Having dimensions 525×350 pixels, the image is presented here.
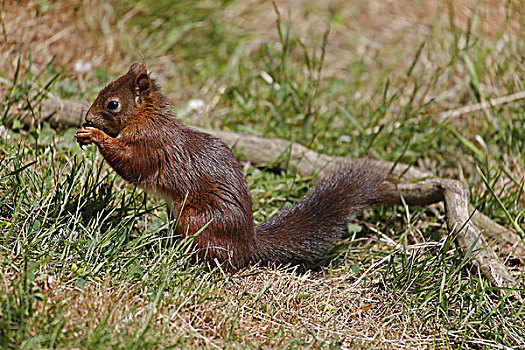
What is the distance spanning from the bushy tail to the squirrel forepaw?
3.05ft

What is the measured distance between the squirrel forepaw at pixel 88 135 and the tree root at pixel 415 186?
0.40m

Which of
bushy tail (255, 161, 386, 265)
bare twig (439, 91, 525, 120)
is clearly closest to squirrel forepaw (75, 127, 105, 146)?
bushy tail (255, 161, 386, 265)

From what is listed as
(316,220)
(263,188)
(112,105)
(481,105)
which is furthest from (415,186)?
(112,105)

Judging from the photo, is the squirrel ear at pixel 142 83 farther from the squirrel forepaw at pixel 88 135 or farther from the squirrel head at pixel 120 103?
the squirrel forepaw at pixel 88 135

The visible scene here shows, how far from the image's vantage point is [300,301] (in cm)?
288

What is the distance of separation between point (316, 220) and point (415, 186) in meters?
0.84

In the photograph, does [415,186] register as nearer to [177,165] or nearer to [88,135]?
[177,165]

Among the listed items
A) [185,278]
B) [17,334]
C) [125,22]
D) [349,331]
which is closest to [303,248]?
[349,331]

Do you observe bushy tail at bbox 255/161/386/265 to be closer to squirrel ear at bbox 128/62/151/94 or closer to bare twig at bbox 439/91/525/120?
squirrel ear at bbox 128/62/151/94

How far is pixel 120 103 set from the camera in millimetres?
2811

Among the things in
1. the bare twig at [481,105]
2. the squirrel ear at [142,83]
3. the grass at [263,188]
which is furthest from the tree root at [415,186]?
the bare twig at [481,105]

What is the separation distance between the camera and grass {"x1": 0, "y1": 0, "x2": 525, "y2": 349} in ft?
8.04

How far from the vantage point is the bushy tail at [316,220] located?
302 centimetres

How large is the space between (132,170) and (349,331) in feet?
4.24
